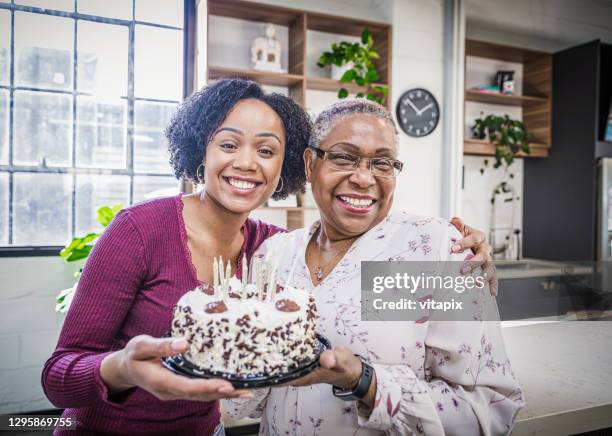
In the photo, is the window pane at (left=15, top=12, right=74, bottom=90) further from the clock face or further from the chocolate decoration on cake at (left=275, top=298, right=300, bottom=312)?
the chocolate decoration on cake at (left=275, top=298, right=300, bottom=312)

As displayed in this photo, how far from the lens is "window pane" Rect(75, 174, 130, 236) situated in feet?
9.89

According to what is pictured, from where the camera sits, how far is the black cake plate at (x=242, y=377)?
30.8 inches

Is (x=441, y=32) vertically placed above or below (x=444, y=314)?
above

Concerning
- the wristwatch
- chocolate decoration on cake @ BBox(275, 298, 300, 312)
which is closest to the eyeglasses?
chocolate decoration on cake @ BBox(275, 298, 300, 312)

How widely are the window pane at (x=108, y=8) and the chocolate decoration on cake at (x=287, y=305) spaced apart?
9.34ft

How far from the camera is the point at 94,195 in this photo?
3.05m

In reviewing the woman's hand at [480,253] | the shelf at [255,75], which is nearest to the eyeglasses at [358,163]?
the woman's hand at [480,253]

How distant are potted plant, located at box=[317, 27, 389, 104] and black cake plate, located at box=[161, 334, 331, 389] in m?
2.64

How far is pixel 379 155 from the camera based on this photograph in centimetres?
110

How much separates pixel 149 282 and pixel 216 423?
44 cm

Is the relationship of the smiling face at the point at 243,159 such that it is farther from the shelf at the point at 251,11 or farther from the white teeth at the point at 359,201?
the shelf at the point at 251,11

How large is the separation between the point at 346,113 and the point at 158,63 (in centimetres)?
250

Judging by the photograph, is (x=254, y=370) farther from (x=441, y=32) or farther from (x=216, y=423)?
(x=441, y=32)

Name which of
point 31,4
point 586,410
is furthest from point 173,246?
point 31,4
